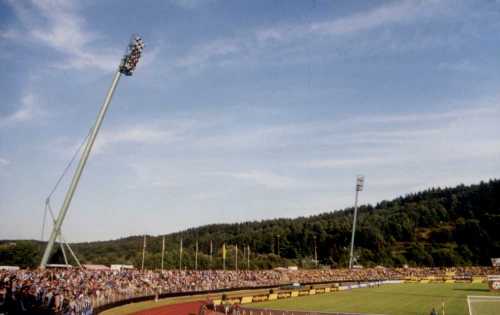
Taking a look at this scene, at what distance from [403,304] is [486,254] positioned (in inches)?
4809

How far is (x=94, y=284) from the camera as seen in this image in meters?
36.6

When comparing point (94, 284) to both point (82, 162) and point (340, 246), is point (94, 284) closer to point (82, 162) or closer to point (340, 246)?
point (82, 162)

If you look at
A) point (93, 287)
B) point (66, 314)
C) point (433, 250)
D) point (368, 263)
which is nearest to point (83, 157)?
point (93, 287)

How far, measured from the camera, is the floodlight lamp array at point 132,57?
49750mm

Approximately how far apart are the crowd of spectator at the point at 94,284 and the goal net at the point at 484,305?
2909cm

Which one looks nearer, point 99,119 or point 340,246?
point 99,119

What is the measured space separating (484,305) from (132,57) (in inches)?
1702

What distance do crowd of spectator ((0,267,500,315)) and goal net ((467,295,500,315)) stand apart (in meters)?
29.1

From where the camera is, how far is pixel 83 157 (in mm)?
51594

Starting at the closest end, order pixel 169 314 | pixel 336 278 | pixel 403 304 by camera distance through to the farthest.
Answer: pixel 169 314 < pixel 403 304 < pixel 336 278

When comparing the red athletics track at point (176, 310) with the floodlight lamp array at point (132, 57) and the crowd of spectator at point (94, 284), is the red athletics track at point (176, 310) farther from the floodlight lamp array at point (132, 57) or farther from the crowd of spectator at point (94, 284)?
the floodlight lamp array at point (132, 57)

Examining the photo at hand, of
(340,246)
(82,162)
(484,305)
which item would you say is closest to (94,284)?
(82,162)

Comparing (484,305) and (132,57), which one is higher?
(132,57)

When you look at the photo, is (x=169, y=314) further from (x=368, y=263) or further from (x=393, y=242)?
(x=393, y=242)
